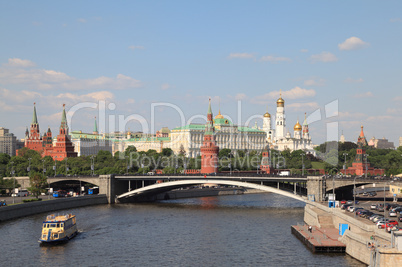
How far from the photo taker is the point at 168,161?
16750cm

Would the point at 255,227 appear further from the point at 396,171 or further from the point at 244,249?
the point at 396,171

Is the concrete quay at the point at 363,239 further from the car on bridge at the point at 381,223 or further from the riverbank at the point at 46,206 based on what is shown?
the riverbank at the point at 46,206

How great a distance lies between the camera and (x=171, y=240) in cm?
6109

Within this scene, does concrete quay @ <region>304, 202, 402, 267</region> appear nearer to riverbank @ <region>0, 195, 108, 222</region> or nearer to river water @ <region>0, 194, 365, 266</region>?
river water @ <region>0, 194, 365, 266</region>

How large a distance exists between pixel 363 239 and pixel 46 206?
52391mm

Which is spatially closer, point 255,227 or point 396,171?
point 255,227

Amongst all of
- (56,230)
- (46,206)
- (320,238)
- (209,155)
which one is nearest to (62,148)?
(209,155)

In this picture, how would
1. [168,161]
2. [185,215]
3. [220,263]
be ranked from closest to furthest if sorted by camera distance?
[220,263], [185,215], [168,161]

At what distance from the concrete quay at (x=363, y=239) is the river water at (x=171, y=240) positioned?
51.2 inches

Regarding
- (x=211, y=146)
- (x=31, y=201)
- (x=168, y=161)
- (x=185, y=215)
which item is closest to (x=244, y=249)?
(x=185, y=215)

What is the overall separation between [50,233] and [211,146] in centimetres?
8283

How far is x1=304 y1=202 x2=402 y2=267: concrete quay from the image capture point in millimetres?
39656

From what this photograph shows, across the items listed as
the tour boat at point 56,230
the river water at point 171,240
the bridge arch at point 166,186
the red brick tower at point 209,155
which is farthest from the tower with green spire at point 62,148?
the tour boat at point 56,230

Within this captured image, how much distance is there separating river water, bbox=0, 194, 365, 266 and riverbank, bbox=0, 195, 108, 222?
1.71m
